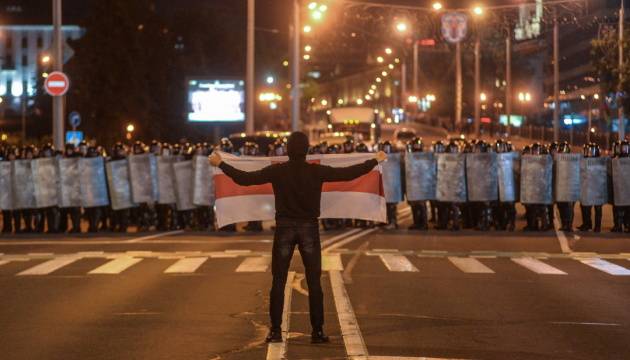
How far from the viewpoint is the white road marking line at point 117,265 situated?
61.4 ft

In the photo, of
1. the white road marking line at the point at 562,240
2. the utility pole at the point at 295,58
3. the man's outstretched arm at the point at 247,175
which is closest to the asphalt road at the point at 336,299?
the white road marking line at the point at 562,240

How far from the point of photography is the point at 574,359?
34.6 ft

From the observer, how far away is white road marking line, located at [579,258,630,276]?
738 inches

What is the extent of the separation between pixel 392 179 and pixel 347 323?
15.8 metres

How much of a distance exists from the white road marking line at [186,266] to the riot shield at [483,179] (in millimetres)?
9106

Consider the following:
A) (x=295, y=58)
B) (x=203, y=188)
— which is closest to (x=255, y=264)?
(x=203, y=188)

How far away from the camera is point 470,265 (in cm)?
1975

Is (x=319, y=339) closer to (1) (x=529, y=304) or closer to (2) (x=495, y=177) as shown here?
(1) (x=529, y=304)

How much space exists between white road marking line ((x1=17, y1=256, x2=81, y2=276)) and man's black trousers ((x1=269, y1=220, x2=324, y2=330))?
8.25 m

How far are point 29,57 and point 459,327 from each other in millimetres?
156979

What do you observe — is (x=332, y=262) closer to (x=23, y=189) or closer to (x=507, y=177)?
(x=507, y=177)

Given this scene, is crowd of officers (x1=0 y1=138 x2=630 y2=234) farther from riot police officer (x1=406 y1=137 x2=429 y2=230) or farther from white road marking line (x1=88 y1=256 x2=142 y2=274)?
white road marking line (x1=88 y1=256 x2=142 y2=274)

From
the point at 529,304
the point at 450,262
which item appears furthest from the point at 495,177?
the point at 529,304

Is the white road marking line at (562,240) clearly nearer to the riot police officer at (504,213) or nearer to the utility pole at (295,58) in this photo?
the riot police officer at (504,213)
